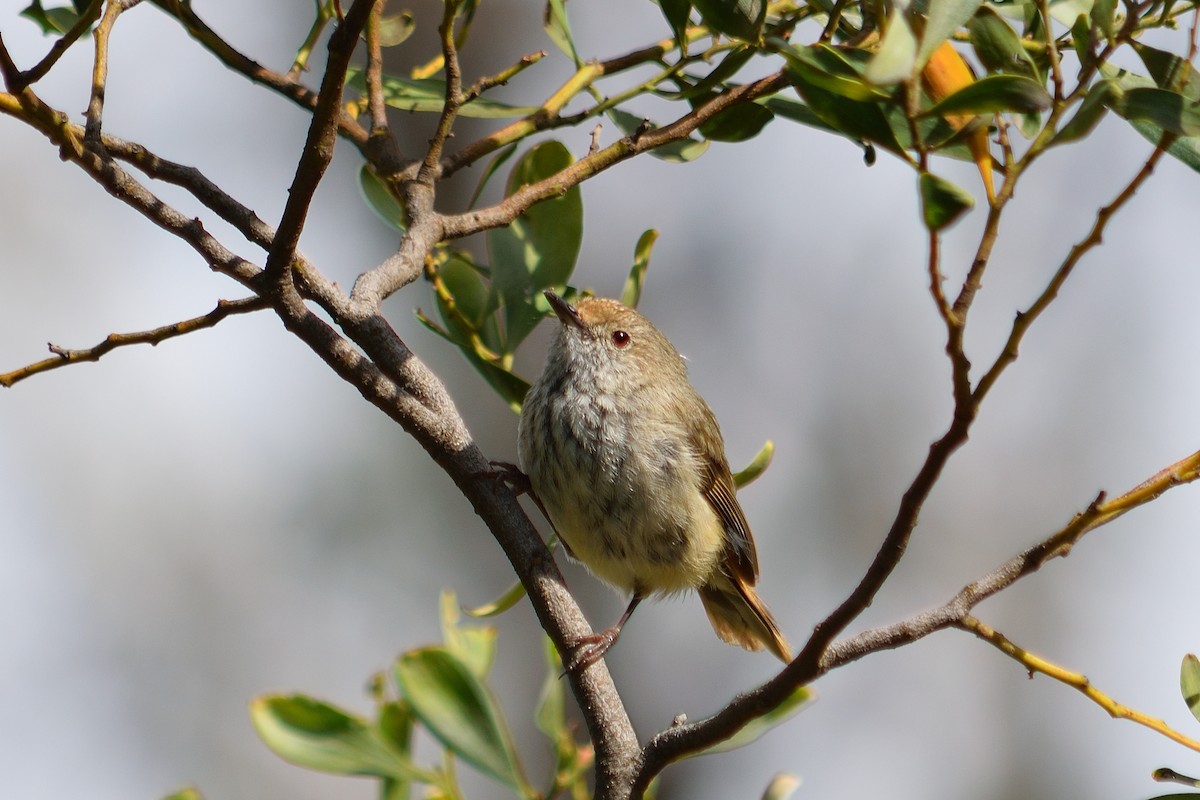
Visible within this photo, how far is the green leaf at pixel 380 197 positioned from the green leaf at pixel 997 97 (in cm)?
149

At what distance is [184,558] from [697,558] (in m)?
7.93

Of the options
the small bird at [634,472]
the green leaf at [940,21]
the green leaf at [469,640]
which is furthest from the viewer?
the small bird at [634,472]

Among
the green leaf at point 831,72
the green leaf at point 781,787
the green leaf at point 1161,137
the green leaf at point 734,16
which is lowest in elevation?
the green leaf at point 781,787

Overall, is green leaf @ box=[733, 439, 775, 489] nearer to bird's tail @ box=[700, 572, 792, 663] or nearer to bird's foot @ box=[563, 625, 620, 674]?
bird's foot @ box=[563, 625, 620, 674]

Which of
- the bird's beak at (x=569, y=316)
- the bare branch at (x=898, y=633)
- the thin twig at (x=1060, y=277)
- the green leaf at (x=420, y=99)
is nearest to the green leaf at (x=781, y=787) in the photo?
the bare branch at (x=898, y=633)

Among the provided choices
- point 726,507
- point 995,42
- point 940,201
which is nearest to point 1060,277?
point 940,201

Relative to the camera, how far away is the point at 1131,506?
144 cm

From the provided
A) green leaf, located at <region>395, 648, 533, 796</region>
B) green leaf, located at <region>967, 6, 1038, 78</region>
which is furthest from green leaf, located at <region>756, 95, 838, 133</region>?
green leaf, located at <region>395, 648, 533, 796</region>

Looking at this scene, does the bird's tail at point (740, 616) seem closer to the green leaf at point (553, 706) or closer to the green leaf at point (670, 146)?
the green leaf at point (553, 706)

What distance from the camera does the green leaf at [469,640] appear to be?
2068 millimetres

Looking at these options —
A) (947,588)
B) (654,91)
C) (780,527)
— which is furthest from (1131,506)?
(947,588)

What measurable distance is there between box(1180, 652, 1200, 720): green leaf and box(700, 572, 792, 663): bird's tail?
6.58ft

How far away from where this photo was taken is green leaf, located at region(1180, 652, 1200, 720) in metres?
1.61

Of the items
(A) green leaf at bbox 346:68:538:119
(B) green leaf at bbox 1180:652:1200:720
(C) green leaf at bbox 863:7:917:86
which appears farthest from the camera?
(A) green leaf at bbox 346:68:538:119
